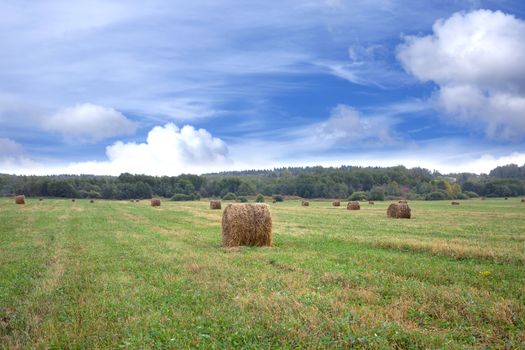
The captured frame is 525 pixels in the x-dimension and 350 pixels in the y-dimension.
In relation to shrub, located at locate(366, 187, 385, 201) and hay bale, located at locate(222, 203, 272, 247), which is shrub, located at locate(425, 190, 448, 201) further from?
hay bale, located at locate(222, 203, 272, 247)

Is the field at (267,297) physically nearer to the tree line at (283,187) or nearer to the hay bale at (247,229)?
the hay bale at (247,229)

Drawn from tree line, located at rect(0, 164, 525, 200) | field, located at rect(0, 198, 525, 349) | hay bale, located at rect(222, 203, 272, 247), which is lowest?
field, located at rect(0, 198, 525, 349)

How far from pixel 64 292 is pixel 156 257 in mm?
4852

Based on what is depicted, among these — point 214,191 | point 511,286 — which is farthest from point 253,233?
point 214,191

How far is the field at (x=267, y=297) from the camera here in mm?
7277

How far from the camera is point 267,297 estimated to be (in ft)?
30.9

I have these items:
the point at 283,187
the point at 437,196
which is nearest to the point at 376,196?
the point at 437,196

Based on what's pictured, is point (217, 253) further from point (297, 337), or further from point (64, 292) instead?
point (297, 337)

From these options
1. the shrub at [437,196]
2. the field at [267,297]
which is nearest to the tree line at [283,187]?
the shrub at [437,196]

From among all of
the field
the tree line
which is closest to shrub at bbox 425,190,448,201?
the tree line

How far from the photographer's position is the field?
7.28m

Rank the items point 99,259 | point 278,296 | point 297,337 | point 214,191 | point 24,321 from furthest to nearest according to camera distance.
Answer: point 214,191, point 99,259, point 278,296, point 24,321, point 297,337

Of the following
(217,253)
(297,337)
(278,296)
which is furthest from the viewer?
(217,253)

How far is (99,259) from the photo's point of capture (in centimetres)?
1521
